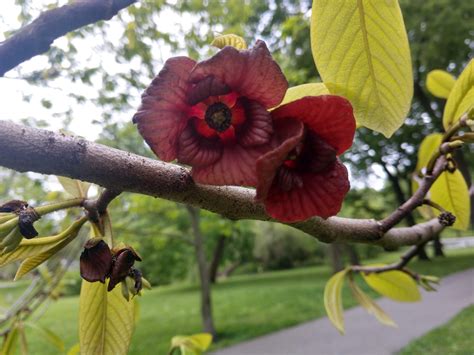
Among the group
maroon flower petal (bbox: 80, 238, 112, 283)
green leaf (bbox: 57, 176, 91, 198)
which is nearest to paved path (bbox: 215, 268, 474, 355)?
green leaf (bbox: 57, 176, 91, 198)

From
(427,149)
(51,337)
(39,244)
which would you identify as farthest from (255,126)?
(51,337)

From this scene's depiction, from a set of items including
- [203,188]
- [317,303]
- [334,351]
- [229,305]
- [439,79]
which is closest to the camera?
[203,188]

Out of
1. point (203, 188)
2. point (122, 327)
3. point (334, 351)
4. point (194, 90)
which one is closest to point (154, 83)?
point (194, 90)

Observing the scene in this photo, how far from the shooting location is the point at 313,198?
40 centimetres

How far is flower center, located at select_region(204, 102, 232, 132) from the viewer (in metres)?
0.43

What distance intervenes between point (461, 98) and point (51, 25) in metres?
0.66

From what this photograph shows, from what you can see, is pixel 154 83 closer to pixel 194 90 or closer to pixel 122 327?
pixel 194 90

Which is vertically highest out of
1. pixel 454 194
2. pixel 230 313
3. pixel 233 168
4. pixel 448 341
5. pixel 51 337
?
pixel 233 168

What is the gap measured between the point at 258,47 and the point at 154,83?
10 cm

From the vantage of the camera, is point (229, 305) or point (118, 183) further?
point (229, 305)

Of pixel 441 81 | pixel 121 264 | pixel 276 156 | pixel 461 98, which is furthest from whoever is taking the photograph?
pixel 441 81

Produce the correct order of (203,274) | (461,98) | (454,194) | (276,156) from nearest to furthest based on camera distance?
1. (276,156)
2. (461,98)
3. (454,194)
4. (203,274)

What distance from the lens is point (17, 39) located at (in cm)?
44

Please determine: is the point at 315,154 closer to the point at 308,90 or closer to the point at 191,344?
the point at 308,90
